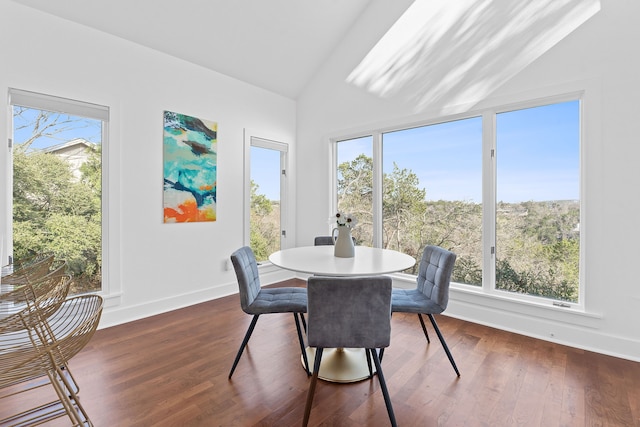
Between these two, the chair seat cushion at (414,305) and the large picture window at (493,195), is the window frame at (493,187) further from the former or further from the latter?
the chair seat cushion at (414,305)

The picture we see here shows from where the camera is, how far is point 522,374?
85.6 inches

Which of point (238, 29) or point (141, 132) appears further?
point (238, 29)

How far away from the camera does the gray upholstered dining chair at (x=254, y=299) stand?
212 cm

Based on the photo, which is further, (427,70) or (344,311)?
(427,70)

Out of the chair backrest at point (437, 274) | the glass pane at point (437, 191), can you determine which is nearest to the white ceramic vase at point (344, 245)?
the chair backrest at point (437, 274)

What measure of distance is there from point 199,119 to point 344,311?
3.02 meters

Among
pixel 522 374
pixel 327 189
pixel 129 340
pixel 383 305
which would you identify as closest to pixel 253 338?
pixel 129 340

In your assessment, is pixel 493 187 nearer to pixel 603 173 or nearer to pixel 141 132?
pixel 603 173

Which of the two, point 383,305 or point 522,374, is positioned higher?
point 383,305

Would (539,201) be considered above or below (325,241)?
above

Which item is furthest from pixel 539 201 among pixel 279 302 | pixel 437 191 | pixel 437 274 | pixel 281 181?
pixel 281 181

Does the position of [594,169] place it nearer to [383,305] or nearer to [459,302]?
[459,302]

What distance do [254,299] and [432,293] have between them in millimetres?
1276

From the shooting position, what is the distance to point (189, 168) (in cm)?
359
